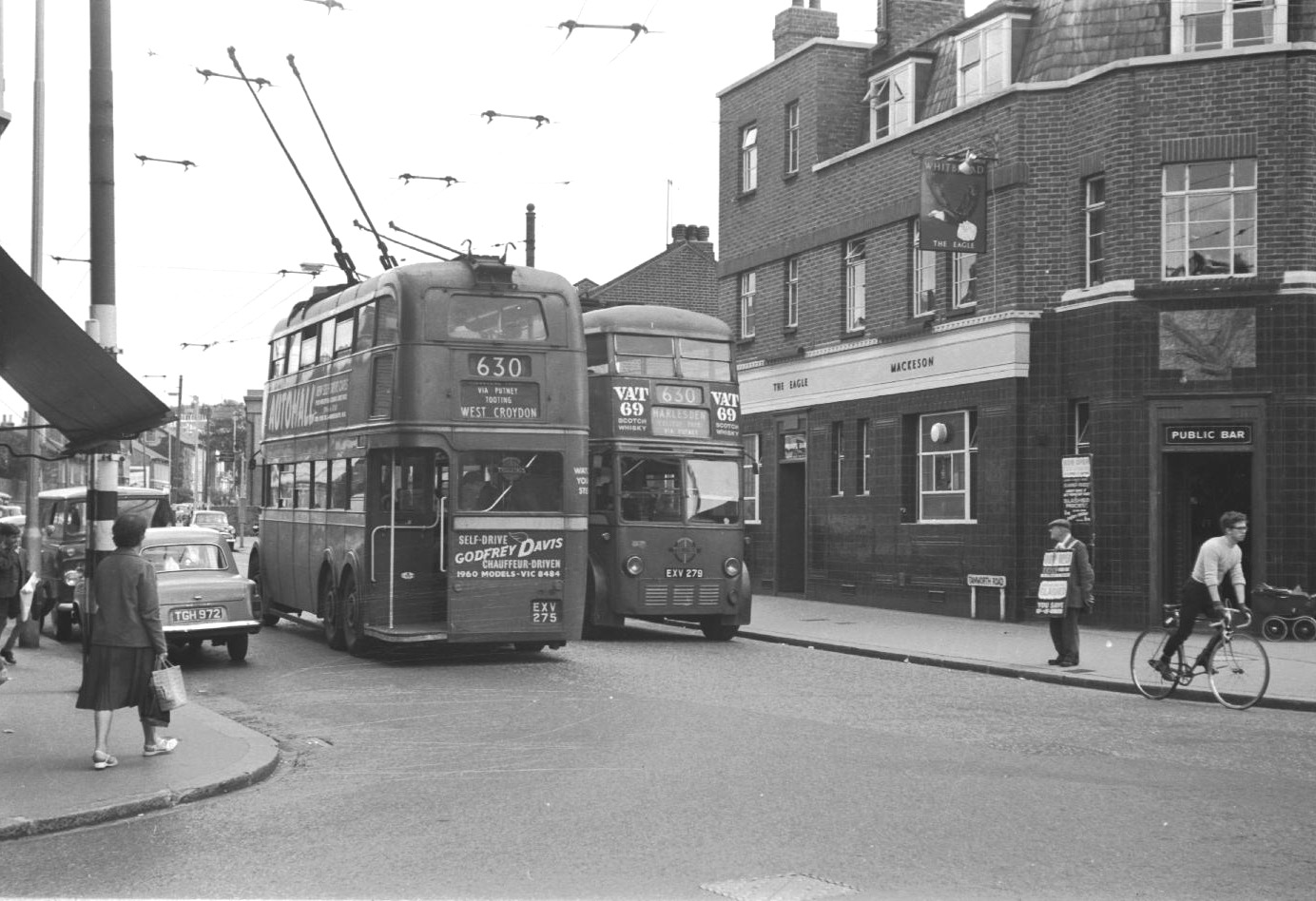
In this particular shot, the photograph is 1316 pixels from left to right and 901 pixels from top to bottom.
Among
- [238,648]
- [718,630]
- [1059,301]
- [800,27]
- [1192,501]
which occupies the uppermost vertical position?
[800,27]

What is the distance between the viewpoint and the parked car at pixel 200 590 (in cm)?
1648

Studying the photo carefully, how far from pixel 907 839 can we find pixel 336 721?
6.19m

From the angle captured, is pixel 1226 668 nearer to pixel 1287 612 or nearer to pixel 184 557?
pixel 1287 612

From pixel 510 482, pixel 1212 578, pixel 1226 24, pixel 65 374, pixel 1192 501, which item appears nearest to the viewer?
pixel 65 374

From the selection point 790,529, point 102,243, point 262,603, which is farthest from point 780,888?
point 790,529

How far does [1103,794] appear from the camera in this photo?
9219 mm

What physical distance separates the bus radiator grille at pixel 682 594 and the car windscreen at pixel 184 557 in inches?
222

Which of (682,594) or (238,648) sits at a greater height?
(682,594)

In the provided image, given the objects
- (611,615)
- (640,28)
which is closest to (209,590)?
(611,615)

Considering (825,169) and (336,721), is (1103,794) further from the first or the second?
(825,169)

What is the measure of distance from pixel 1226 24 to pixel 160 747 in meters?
18.7

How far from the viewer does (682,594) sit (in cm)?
2061

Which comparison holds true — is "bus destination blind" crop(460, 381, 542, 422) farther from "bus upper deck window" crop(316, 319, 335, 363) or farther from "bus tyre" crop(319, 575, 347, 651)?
"bus tyre" crop(319, 575, 347, 651)

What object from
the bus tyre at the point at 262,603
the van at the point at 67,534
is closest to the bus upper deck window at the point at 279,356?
the van at the point at 67,534
